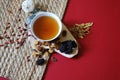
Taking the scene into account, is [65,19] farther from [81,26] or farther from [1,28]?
[1,28]

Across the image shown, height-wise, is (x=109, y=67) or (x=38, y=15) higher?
(x=38, y=15)

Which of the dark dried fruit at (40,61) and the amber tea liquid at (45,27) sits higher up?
the amber tea liquid at (45,27)

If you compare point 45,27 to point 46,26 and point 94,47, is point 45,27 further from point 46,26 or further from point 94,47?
point 94,47

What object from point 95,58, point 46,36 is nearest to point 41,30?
point 46,36

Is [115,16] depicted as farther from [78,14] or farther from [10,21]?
[10,21]
